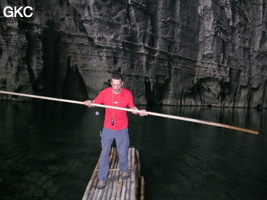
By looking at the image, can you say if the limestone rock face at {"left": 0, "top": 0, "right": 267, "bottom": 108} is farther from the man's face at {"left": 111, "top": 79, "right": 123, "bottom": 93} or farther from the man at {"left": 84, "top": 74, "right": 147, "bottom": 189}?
the man's face at {"left": 111, "top": 79, "right": 123, "bottom": 93}

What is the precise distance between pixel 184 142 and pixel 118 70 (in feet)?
64.7

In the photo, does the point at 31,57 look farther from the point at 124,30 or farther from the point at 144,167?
the point at 144,167

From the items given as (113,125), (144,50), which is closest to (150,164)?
(113,125)

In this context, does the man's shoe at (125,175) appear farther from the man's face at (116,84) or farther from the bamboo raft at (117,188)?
the man's face at (116,84)

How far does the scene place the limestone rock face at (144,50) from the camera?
23.4 metres

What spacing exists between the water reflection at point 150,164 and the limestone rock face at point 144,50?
51.5ft

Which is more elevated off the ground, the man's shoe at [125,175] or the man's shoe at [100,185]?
the man's shoe at [125,175]

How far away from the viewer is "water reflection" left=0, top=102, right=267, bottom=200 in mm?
4922

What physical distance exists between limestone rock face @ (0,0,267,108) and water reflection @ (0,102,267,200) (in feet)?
51.5

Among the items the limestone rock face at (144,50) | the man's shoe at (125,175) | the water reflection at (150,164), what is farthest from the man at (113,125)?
the limestone rock face at (144,50)

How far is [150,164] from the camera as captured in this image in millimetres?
6664

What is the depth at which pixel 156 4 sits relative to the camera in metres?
30.6

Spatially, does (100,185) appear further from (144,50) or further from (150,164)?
(144,50)

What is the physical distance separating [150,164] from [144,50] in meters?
24.1
